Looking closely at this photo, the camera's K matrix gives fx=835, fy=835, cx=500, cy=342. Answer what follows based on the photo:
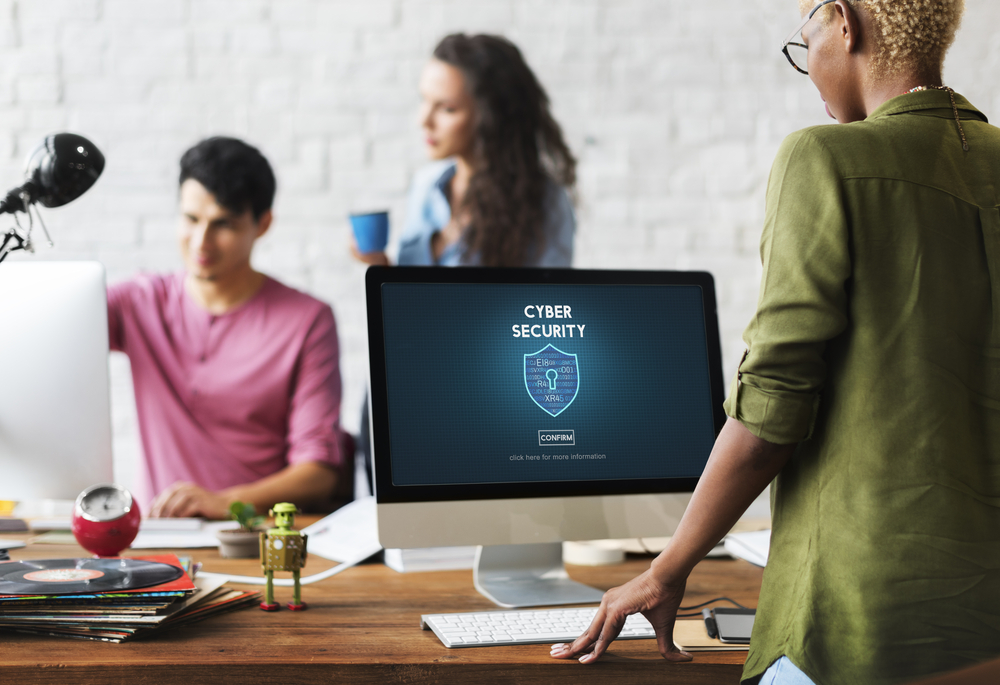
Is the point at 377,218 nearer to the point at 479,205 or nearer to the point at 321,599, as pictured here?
the point at 479,205

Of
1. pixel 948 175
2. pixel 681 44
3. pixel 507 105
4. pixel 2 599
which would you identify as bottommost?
pixel 2 599

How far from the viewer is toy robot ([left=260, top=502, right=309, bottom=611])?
1037mm

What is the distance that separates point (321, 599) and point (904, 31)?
95 cm

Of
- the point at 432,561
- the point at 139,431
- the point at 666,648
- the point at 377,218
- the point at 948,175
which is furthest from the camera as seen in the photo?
the point at 139,431

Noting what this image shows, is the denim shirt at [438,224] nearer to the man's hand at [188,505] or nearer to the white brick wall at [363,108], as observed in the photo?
the white brick wall at [363,108]

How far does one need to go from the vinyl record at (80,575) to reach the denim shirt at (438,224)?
5.60ft

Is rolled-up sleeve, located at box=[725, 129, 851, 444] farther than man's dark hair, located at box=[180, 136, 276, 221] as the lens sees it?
No

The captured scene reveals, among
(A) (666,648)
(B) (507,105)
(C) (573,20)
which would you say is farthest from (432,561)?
(C) (573,20)

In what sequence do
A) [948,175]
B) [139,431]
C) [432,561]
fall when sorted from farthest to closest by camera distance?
[139,431] < [432,561] < [948,175]

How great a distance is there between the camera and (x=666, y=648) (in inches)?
34.5

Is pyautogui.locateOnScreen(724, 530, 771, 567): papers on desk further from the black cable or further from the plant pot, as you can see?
the plant pot

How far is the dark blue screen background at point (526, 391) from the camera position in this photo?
113 cm

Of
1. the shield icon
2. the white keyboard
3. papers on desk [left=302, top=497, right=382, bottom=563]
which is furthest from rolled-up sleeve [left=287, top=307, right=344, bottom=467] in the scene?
the white keyboard

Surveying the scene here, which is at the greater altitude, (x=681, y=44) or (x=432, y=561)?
(x=681, y=44)
